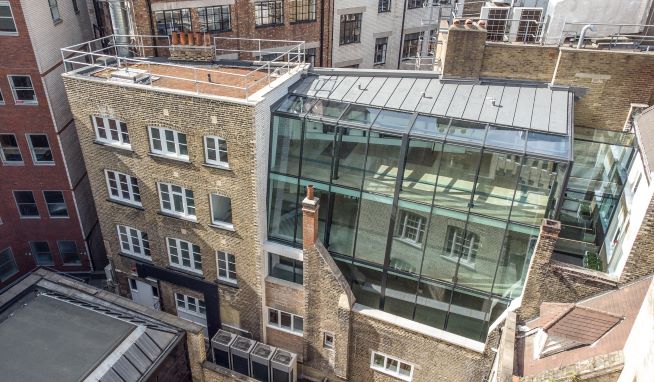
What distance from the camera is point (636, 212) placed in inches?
651

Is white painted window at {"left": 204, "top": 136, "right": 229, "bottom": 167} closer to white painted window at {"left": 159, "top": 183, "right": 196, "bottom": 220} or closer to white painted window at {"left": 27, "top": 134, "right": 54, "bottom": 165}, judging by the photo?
white painted window at {"left": 159, "top": 183, "right": 196, "bottom": 220}

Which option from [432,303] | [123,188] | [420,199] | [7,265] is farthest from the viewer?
[7,265]

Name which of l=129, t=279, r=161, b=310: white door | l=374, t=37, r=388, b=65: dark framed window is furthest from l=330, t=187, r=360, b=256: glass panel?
l=374, t=37, r=388, b=65: dark framed window

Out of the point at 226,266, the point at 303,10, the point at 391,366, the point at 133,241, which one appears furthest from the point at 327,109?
the point at 133,241

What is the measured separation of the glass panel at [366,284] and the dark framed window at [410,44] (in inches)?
877

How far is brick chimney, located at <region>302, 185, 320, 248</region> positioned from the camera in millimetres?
20250

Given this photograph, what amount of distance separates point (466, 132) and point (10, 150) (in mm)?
25763

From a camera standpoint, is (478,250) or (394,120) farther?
(394,120)

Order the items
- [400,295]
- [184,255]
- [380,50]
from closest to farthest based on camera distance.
→ [400,295] < [184,255] < [380,50]

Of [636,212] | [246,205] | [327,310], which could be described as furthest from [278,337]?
[636,212]

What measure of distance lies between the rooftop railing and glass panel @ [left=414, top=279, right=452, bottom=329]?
11627mm

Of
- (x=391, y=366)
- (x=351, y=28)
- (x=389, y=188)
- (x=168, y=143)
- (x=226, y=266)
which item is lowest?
(x=391, y=366)

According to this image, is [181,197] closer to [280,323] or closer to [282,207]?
[282,207]

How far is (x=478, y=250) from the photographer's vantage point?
1958 cm
